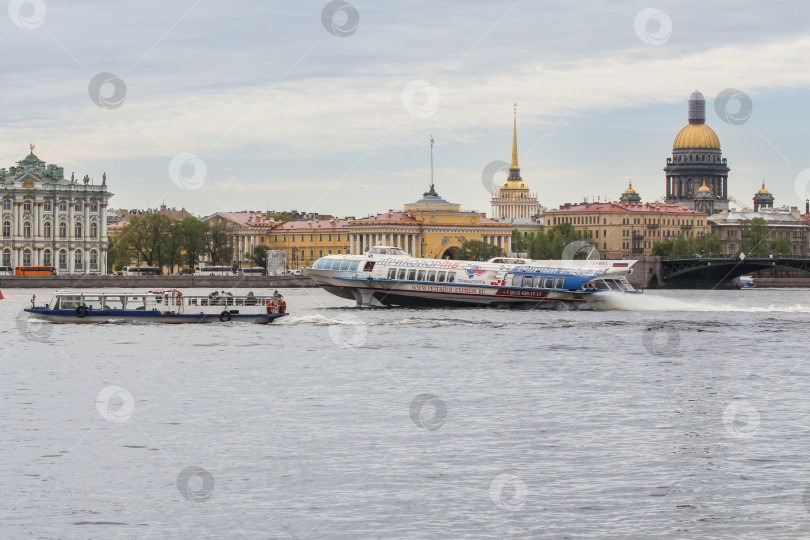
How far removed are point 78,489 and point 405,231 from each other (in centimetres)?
12112

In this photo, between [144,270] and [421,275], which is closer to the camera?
[421,275]

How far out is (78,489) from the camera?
16109 mm

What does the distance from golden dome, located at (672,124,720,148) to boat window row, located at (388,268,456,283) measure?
141 meters

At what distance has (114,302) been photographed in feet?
145

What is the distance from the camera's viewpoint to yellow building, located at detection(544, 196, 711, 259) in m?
159

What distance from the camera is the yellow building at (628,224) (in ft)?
522

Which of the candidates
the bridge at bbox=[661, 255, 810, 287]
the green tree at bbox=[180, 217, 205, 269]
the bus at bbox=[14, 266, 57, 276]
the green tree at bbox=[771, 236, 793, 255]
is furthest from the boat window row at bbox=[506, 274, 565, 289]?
the green tree at bbox=[771, 236, 793, 255]

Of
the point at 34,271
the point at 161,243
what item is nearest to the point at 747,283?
the point at 161,243

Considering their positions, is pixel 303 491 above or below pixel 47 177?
below

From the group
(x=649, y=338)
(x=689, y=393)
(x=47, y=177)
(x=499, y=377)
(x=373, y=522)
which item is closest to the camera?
(x=373, y=522)

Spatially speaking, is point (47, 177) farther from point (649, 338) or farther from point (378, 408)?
point (378, 408)

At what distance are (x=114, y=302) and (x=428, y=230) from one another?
9551 cm

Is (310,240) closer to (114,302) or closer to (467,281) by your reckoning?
(467,281)

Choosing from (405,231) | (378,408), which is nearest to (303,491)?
(378,408)
